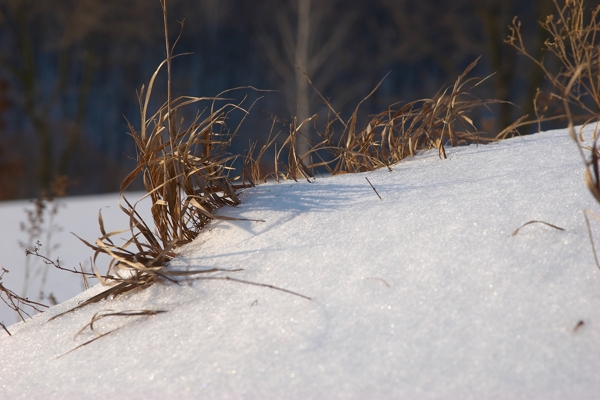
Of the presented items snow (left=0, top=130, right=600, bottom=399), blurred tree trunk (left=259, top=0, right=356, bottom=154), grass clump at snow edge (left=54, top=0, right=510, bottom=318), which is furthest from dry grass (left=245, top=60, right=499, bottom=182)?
blurred tree trunk (left=259, top=0, right=356, bottom=154)

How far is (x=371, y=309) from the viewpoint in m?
0.87

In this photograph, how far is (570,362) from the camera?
726 millimetres

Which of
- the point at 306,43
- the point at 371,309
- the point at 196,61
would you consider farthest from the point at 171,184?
the point at 196,61

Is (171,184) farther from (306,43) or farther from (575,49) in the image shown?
(306,43)

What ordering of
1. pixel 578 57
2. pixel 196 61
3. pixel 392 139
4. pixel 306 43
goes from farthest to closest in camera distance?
pixel 196 61 < pixel 306 43 < pixel 392 139 < pixel 578 57

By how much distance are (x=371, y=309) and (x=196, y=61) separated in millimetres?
18394

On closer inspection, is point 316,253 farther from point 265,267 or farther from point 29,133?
point 29,133

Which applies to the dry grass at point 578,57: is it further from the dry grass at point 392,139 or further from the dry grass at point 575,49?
the dry grass at point 392,139

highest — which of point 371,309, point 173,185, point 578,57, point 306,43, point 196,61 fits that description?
point 196,61

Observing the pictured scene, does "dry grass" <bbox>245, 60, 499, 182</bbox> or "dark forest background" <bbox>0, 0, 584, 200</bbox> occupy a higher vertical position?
"dark forest background" <bbox>0, 0, 584, 200</bbox>

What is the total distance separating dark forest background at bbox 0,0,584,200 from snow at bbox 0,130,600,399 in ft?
34.7

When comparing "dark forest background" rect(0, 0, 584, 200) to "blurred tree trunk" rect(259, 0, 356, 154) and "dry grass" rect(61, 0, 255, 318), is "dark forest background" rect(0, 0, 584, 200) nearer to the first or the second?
"blurred tree trunk" rect(259, 0, 356, 154)

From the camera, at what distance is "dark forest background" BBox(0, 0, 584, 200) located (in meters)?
12.7

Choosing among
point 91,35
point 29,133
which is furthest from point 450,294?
point 29,133
